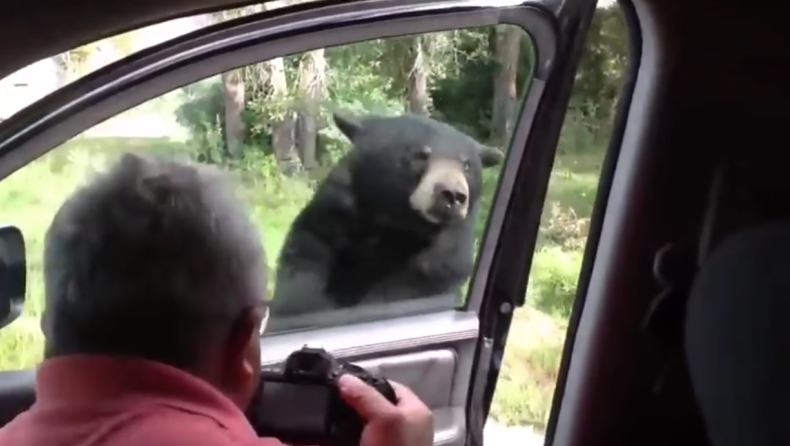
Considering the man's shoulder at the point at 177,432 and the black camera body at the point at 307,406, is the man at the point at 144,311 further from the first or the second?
the black camera body at the point at 307,406

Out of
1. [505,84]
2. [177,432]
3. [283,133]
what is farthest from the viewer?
[505,84]

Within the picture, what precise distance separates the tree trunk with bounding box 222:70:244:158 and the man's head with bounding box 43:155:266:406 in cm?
62

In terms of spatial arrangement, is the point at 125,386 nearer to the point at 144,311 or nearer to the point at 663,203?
the point at 144,311

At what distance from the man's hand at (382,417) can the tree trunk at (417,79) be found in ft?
2.46

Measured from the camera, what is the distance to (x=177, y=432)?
1.14 metres

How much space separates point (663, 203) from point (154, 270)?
102cm

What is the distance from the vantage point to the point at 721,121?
1837mm

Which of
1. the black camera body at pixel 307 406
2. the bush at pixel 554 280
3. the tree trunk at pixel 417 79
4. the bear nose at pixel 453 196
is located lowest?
the black camera body at pixel 307 406

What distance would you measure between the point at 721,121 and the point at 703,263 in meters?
0.23

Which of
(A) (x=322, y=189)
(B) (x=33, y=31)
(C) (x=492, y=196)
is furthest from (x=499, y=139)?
(B) (x=33, y=31)

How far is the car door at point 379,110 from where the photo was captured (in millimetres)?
1544

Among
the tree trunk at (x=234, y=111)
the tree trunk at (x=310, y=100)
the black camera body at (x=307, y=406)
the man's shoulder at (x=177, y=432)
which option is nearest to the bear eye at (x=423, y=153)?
the tree trunk at (x=310, y=100)

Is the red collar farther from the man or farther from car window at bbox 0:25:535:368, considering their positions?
car window at bbox 0:25:535:368

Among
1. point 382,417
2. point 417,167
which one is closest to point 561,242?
point 417,167
